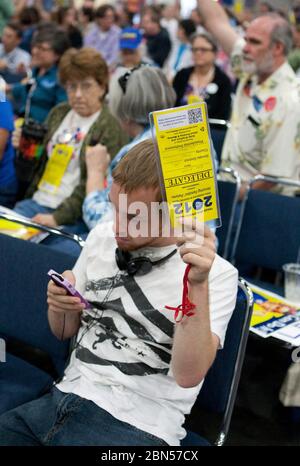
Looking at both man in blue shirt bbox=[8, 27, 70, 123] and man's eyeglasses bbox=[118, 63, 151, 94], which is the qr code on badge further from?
man in blue shirt bbox=[8, 27, 70, 123]

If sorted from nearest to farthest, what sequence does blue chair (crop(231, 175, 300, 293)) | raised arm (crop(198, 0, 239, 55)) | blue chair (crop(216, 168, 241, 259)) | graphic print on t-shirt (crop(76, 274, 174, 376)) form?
graphic print on t-shirt (crop(76, 274, 174, 376)) → blue chair (crop(231, 175, 300, 293)) → blue chair (crop(216, 168, 241, 259)) → raised arm (crop(198, 0, 239, 55))

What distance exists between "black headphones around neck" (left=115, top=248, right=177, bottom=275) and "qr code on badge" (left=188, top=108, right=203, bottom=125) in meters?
0.47

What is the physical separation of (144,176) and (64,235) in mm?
711

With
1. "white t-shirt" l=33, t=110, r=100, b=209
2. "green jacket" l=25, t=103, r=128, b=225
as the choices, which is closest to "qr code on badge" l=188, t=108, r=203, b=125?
"green jacket" l=25, t=103, r=128, b=225

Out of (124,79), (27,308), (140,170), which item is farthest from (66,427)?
(124,79)

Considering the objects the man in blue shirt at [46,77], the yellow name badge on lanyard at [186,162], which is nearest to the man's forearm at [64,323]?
the yellow name badge on lanyard at [186,162]

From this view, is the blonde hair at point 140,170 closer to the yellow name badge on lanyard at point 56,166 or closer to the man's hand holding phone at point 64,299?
the man's hand holding phone at point 64,299

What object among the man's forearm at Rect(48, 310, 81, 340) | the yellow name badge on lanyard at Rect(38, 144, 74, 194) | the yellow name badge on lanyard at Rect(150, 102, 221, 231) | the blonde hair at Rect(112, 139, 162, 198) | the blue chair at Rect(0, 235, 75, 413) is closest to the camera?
the yellow name badge on lanyard at Rect(150, 102, 221, 231)

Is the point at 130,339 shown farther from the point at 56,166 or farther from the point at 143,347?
the point at 56,166

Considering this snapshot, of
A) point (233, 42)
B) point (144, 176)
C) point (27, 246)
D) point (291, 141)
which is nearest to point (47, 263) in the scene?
point (27, 246)

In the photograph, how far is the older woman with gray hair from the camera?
7.91 feet

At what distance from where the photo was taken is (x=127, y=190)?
1432 millimetres

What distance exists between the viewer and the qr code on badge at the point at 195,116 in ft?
3.76

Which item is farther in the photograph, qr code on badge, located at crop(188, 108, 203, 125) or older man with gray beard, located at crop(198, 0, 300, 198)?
older man with gray beard, located at crop(198, 0, 300, 198)
